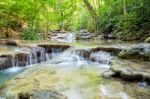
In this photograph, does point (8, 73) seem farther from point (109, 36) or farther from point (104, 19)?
point (104, 19)

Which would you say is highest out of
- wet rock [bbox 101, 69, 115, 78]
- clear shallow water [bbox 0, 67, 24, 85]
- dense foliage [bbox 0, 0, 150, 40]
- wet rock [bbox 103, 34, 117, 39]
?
dense foliage [bbox 0, 0, 150, 40]

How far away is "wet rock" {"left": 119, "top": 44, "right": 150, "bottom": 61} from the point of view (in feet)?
28.9

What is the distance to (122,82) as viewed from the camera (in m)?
6.66

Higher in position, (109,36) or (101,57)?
(109,36)

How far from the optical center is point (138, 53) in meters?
9.02

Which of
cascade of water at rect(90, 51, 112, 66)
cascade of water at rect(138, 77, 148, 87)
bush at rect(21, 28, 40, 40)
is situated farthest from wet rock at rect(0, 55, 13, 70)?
bush at rect(21, 28, 40, 40)

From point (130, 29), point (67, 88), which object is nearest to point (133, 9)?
point (130, 29)

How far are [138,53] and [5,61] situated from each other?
499 centimetres

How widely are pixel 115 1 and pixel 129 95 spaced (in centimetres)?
1440

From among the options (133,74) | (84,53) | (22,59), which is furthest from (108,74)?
(22,59)

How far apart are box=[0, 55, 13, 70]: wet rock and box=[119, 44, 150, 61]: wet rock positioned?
4.36 meters

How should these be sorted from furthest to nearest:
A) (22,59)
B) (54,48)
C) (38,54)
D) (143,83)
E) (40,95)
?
(54,48)
(38,54)
(22,59)
(143,83)
(40,95)

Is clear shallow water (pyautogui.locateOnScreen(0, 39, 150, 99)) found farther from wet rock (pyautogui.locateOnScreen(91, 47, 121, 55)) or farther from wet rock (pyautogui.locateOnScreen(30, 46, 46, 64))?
wet rock (pyautogui.locateOnScreen(30, 46, 46, 64))

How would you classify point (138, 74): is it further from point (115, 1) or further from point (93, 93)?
point (115, 1)
